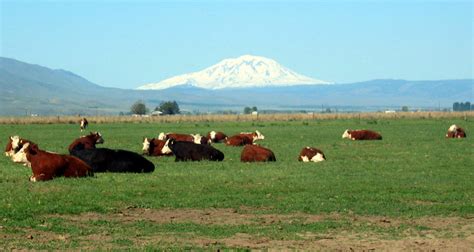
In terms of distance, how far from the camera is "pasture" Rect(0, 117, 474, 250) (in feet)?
45.9

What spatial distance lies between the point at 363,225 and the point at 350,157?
14.7 meters

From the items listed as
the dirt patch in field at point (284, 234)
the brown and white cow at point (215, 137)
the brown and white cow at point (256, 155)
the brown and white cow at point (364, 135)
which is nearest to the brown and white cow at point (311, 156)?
the brown and white cow at point (256, 155)

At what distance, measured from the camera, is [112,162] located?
24.4 m

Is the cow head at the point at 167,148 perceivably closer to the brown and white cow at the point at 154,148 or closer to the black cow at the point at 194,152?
the brown and white cow at the point at 154,148

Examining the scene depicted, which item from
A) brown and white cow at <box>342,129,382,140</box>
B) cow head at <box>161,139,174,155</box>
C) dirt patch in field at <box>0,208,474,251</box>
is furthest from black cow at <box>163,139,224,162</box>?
brown and white cow at <box>342,129,382,140</box>

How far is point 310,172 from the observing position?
23.9 meters

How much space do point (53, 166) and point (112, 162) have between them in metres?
2.98

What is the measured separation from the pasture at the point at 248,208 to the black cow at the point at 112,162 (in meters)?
0.75

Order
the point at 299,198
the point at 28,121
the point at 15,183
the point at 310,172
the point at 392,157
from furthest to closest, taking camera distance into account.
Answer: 1. the point at 28,121
2. the point at 392,157
3. the point at 310,172
4. the point at 15,183
5. the point at 299,198

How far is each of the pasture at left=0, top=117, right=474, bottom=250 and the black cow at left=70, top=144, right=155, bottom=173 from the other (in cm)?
75

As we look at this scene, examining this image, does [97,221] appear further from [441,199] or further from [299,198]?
[441,199]

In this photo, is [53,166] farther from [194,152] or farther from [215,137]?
[215,137]

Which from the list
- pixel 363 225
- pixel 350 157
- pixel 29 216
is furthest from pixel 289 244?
pixel 350 157

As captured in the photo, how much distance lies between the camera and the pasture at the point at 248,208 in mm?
13977
